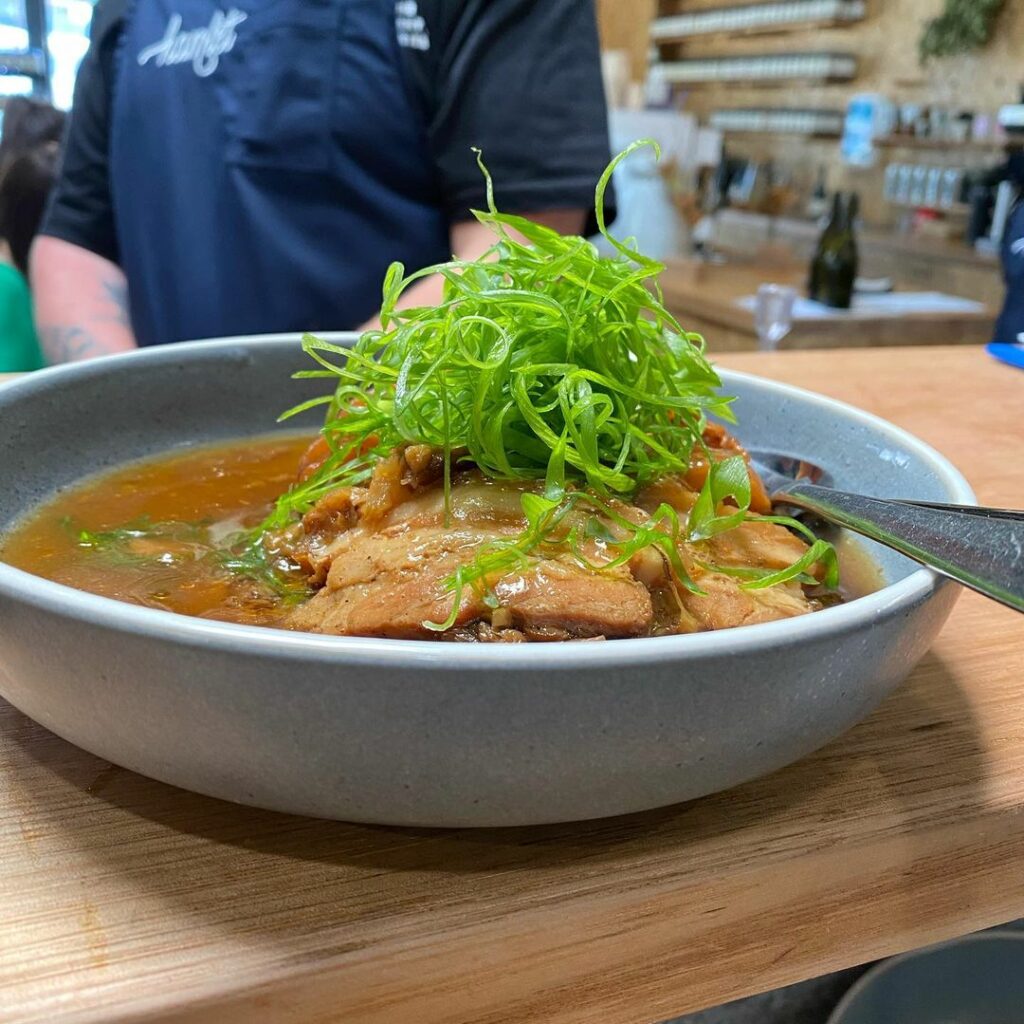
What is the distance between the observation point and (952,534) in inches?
24.0

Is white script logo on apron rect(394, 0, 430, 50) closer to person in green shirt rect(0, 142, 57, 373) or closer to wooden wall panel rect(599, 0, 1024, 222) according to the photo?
person in green shirt rect(0, 142, 57, 373)

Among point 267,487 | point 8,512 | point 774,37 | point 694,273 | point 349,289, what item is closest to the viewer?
point 8,512

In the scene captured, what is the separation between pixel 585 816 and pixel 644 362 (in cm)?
45

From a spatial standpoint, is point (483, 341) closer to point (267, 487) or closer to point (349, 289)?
point (267, 487)

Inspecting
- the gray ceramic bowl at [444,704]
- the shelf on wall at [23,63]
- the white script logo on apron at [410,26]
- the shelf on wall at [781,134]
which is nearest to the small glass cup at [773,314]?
the white script logo on apron at [410,26]

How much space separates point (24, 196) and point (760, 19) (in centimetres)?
631

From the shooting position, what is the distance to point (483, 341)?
2.76 ft

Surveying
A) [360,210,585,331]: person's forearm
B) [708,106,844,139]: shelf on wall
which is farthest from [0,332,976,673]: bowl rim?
[708,106,844,139]: shelf on wall

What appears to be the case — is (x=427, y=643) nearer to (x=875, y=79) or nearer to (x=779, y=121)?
(x=875, y=79)

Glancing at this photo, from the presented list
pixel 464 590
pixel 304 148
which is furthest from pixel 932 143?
pixel 464 590

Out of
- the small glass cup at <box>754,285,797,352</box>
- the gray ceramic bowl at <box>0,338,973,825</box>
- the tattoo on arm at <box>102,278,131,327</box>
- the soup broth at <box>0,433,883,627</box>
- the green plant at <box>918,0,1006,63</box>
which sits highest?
the green plant at <box>918,0,1006,63</box>

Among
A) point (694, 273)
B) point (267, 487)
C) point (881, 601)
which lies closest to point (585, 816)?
point (881, 601)

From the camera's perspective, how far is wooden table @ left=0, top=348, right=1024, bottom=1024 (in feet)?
1.62

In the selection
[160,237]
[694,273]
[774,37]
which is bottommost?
[694,273]
